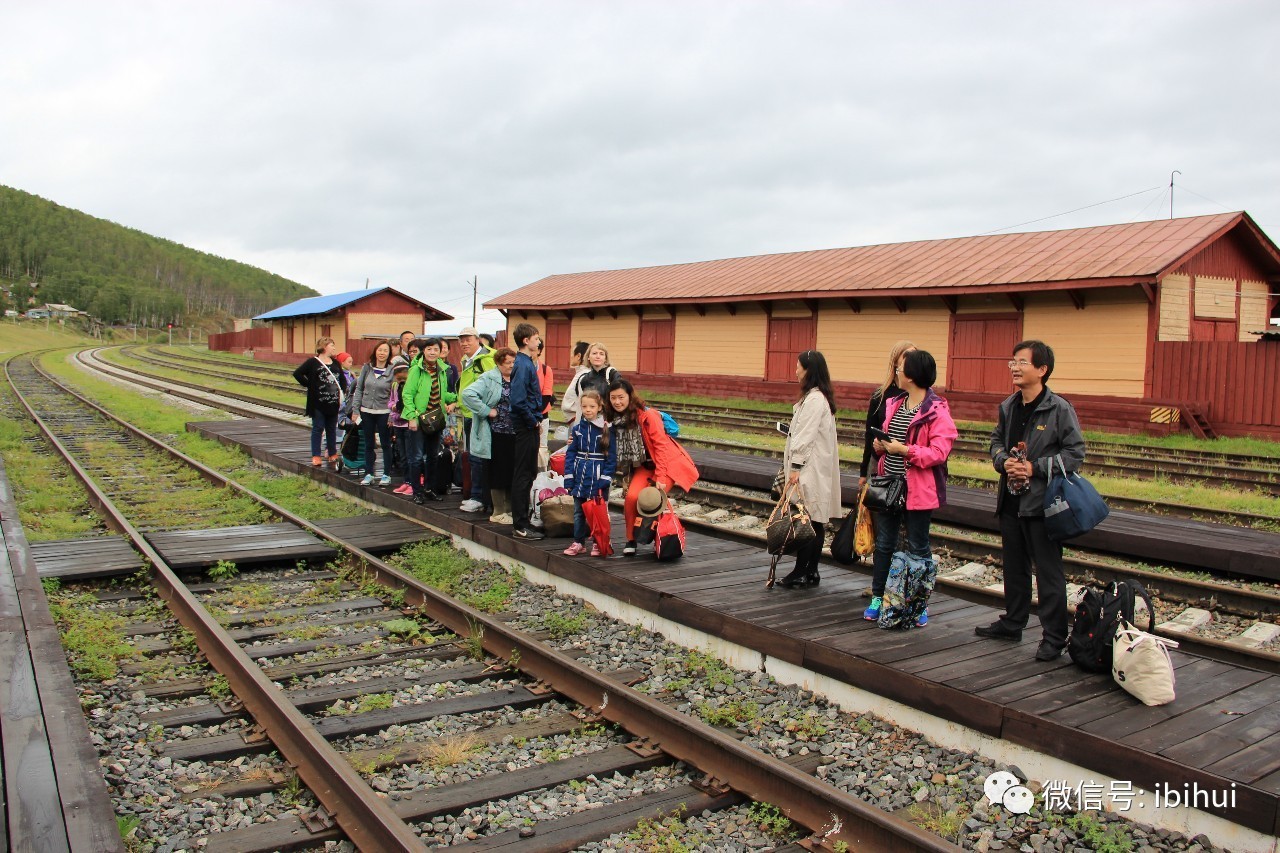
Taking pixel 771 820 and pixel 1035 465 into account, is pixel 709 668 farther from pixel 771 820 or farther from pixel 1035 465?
pixel 1035 465

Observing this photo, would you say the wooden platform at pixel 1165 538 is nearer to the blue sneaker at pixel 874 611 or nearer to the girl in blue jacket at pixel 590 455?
the blue sneaker at pixel 874 611

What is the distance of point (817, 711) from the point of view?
5.13 m

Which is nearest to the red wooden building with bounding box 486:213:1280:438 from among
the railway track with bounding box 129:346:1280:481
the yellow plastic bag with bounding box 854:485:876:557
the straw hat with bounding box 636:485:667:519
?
the railway track with bounding box 129:346:1280:481

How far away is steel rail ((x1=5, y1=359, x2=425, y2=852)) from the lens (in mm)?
3703

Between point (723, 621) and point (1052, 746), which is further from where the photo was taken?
point (723, 621)

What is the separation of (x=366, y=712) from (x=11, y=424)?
19035 millimetres

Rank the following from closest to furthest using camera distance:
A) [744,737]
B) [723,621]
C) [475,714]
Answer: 1. [744,737]
2. [475,714]
3. [723,621]

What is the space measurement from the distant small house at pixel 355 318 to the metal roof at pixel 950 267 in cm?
2019

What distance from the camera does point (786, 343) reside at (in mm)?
26391

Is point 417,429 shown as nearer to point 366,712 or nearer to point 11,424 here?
point 366,712

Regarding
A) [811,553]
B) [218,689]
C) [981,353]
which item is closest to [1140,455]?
[981,353]

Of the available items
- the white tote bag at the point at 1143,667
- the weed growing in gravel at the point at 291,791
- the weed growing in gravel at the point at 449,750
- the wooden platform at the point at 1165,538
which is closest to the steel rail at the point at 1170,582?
the wooden platform at the point at 1165,538

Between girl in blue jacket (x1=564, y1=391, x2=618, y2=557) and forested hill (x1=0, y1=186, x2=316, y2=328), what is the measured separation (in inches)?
5756

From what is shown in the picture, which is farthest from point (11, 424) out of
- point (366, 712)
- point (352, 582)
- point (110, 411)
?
point (366, 712)
